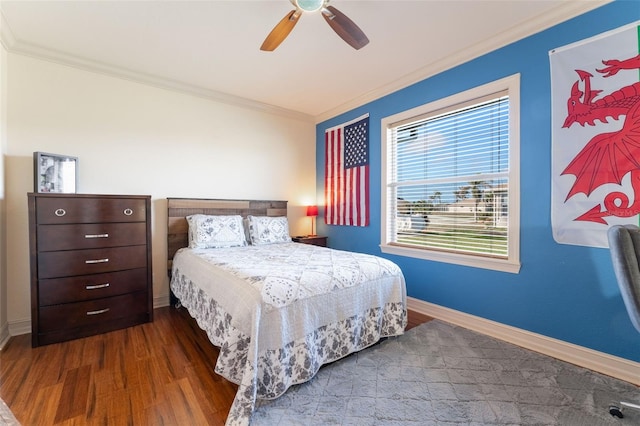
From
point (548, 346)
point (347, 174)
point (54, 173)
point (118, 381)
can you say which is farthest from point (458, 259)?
point (54, 173)

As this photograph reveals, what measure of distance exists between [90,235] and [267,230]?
1736 millimetres

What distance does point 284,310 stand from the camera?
5.53 feet

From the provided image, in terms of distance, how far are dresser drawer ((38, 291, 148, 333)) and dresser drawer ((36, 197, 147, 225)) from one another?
0.72 m

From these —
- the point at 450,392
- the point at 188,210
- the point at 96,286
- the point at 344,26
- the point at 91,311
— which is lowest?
the point at 450,392

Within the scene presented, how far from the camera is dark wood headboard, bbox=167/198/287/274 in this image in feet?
10.7

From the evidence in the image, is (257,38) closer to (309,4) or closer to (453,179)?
(309,4)

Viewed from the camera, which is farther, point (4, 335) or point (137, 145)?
point (137, 145)

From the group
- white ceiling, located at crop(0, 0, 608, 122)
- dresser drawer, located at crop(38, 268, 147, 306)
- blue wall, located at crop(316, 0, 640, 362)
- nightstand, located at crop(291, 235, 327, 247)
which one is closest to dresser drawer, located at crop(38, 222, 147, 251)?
dresser drawer, located at crop(38, 268, 147, 306)

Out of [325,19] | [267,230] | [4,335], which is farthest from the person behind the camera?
[267,230]

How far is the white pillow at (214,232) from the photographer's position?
308 cm

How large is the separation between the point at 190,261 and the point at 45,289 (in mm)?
1090

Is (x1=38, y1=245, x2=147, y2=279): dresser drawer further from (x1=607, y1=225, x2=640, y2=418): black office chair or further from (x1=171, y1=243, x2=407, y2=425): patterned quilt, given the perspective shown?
(x1=607, y1=225, x2=640, y2=418): black office chair

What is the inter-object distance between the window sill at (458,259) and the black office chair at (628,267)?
85 centimetres

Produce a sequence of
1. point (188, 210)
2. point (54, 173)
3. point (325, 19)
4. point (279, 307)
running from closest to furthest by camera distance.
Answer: point (279, 307), point (325, 19), point (54, 173), point (188, 210)
